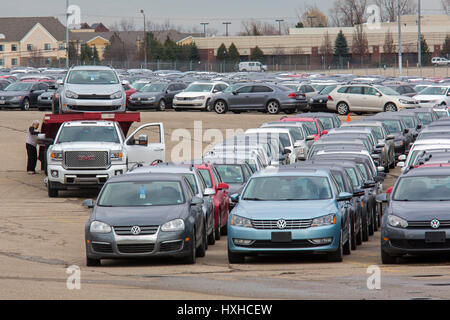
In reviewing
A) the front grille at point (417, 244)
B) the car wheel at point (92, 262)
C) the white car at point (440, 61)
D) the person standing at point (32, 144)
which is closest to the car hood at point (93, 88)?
the person standing at point (32, 144)

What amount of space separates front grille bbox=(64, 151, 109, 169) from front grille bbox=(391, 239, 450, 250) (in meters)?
11.8

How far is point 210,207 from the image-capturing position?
17562 mm

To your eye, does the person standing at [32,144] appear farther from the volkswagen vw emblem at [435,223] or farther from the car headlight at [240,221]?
the volkswagen vw emblem at [435,223]

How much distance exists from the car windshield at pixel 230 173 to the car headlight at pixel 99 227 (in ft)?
22.7

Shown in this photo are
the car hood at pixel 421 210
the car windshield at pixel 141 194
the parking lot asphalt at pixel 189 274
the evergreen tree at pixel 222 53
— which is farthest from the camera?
the evergreen tree at pixel 222 53

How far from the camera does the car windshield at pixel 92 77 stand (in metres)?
30.3

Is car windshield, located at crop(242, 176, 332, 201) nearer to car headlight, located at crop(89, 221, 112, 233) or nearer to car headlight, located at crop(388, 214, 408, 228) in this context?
car headlight, located at crop(388, 214, 408, 228)

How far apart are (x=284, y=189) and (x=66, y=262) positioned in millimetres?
3625

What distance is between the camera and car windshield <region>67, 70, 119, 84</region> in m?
30.3

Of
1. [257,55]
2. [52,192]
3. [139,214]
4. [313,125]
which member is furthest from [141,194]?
[257,55]

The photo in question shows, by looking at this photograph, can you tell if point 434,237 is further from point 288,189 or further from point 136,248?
point 136,248

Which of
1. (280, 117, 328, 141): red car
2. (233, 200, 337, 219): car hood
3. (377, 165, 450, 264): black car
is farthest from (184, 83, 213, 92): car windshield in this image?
(377, 165, 450, 264): black car

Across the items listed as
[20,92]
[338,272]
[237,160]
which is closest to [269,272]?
[338,272]
